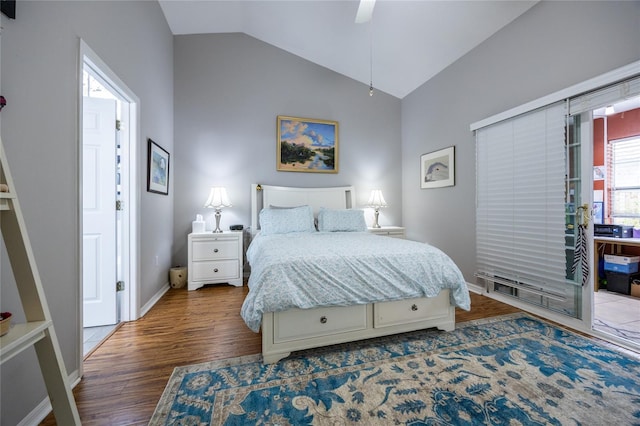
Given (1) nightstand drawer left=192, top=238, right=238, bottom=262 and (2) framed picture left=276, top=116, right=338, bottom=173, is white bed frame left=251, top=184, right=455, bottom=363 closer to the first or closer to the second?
(1) nightstand drawer left=192, top=238, right=238, bottom=262

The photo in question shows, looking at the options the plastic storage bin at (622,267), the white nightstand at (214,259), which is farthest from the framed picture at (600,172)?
the white nightstand at (214,259)

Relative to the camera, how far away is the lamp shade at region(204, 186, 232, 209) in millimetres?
3504

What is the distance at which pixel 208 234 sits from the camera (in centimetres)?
335

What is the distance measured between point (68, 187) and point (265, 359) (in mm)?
1629

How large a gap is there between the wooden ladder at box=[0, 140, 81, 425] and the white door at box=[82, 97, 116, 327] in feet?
5.41

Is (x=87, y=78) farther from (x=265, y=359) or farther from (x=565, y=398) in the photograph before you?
(x=565, y=398)

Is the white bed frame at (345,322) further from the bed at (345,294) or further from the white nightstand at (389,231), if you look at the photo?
the white nightstand at (389,231)

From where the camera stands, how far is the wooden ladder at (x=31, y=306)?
850 mm

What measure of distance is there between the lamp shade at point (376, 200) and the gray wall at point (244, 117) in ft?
0.62

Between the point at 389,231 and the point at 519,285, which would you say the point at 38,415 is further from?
the point at 389,231

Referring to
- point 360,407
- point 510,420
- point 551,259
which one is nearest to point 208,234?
point 360,407

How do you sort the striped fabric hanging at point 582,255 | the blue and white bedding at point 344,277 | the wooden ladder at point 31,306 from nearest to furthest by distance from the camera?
the wooden ladder at point 31,306
the blue and white bedding at point 344,277
the striped fabric hanging at point 582,255

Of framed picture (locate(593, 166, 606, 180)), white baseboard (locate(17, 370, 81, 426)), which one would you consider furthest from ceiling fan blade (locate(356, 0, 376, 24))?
framed picture (locate(593, 166, 606, 180))

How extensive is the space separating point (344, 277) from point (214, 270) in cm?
222
